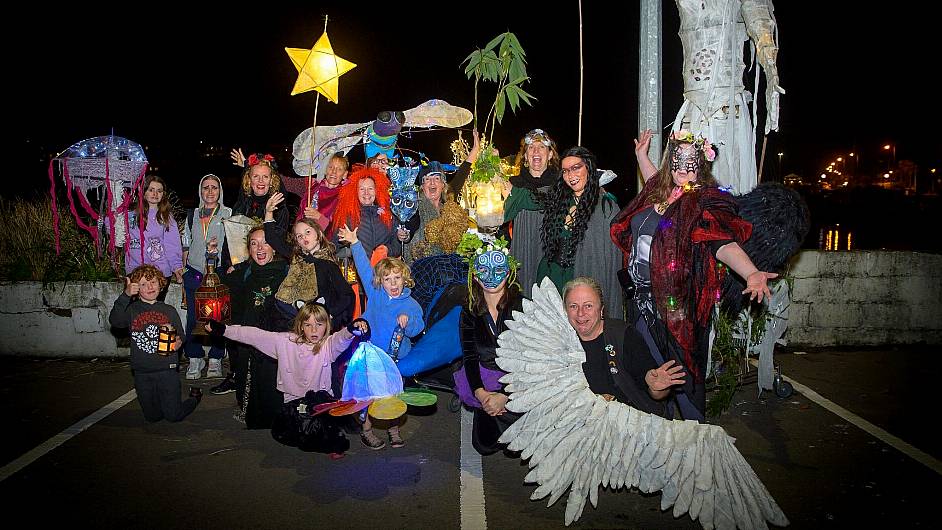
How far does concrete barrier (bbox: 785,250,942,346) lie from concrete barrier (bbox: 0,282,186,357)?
269 inches

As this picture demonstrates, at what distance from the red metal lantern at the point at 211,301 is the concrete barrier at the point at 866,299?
543 cm

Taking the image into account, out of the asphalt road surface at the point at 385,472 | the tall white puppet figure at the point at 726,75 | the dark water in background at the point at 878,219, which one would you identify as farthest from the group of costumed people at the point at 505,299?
the dark water in background at the point at 878,219

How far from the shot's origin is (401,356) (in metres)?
5.21

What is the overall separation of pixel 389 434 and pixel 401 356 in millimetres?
571

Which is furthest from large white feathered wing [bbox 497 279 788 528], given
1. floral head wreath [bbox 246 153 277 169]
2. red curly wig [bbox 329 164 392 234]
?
floral head wreath [bbox 246 153 277 169]

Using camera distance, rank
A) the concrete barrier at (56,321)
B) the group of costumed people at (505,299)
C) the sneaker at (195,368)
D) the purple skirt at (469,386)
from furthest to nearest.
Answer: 1. the concrete barrier at (56,321)
2. the sneaker at (195,368)
3. the purple skirt at (469,386)
4. the group of costumed people at (505,299)

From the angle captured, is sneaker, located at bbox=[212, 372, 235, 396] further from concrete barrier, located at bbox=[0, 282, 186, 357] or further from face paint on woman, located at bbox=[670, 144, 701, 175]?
face paint on woman, located at bbox=[670, 144, 701, 175]

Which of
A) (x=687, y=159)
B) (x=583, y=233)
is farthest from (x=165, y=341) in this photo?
(x=687, y=159)

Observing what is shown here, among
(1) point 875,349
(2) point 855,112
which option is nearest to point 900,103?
(2) point 855,112

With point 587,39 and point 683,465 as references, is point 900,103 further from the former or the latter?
point 683,465

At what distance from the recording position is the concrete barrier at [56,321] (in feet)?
23.3

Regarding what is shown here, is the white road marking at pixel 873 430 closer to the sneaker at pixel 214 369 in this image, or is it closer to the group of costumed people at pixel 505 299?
the group of costumed people at pixel 505 299

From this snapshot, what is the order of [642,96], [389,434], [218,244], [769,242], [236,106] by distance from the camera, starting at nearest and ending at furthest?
[769,242]
[389,434]
[642,96]
[218,244]
[236,106]

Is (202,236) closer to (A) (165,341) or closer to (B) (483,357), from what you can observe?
(A) (165,341)
